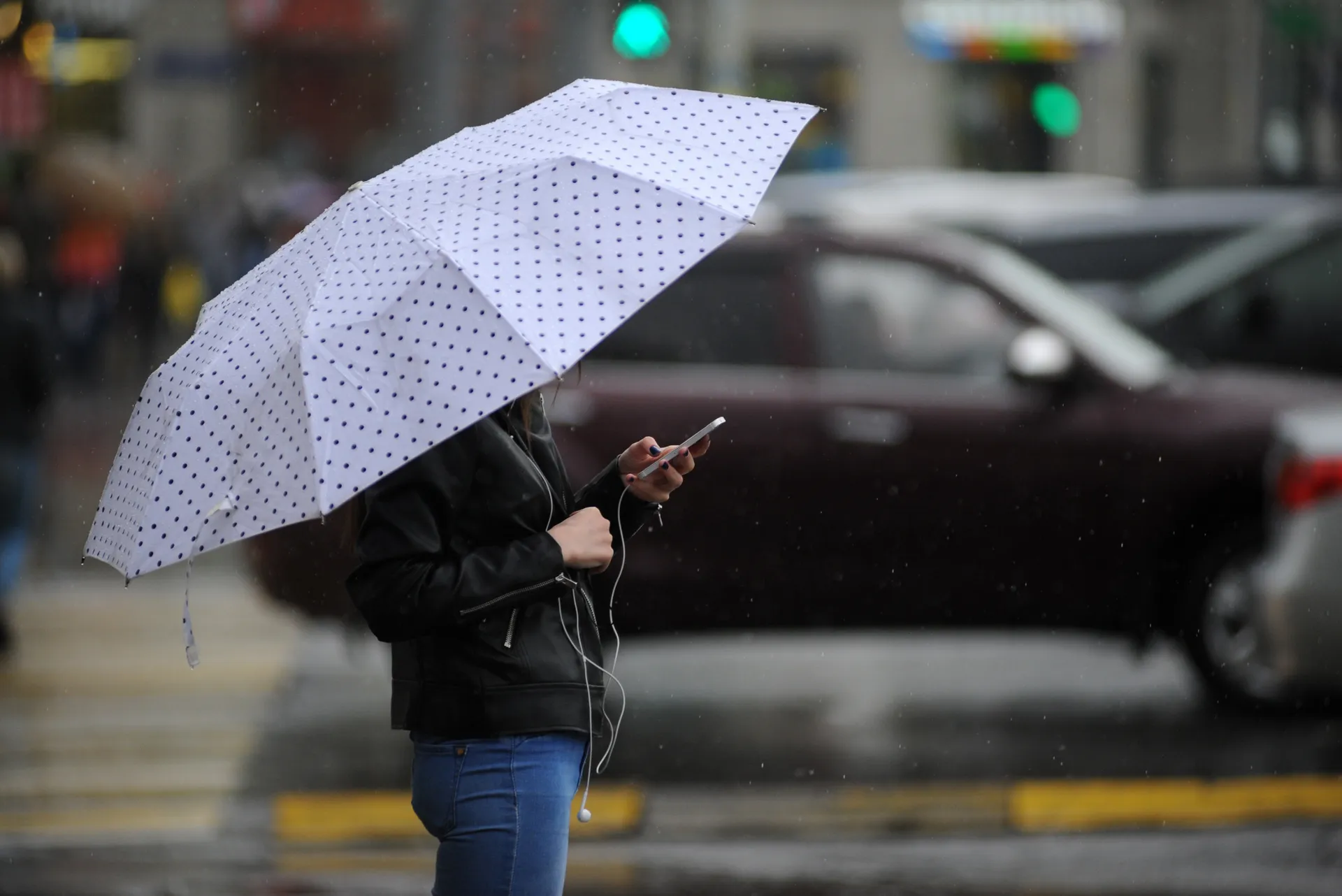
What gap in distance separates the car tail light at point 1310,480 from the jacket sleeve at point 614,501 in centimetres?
391

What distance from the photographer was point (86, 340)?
1839 cm

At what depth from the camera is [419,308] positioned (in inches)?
110

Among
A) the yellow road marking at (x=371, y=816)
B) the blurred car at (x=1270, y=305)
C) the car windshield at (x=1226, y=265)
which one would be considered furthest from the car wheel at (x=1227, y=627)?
the car windshield at (x=1226, y=265)

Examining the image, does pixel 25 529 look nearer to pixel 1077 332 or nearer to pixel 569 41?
pixel 569 41

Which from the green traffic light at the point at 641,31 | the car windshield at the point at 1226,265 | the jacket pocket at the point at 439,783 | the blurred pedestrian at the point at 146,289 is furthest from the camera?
the blurred pedestrian at the point at 146,289

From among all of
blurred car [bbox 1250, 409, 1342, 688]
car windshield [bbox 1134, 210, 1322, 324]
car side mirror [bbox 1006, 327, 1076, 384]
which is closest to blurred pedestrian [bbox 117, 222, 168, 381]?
car windshield [bbox 1134, 210, 1322, 324]

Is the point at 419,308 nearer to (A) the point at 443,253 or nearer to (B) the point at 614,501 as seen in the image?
(A) the point at 443,253

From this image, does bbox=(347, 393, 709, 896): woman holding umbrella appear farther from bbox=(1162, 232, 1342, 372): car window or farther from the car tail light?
bbox=(1162, 232, 1342, 372): car window

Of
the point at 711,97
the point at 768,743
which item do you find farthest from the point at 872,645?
the point at 711,97

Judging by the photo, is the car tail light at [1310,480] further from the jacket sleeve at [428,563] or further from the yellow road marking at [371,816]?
the jacket sleeve at [428,563]

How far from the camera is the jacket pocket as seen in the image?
2986mm

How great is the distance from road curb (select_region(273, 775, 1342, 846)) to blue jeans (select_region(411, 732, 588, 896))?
298 centimetres

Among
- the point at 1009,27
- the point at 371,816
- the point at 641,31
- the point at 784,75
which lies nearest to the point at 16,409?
the point at 371,816

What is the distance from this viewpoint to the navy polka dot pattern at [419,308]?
8.96 feet
